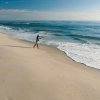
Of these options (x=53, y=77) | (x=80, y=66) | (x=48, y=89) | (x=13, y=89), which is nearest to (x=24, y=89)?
(x=13, y=89)

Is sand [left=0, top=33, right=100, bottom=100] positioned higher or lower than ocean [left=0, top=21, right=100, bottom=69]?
higher

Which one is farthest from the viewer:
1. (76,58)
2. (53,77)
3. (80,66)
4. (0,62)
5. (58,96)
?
(76,58)

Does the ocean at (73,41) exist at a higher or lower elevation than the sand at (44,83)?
lower

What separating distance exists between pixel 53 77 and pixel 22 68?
1.74 meters

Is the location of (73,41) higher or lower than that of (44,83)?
lower

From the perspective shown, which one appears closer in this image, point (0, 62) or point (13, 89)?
point (13, 89)

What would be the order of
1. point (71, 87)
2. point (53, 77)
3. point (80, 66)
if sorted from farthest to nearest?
point (80, 66) → point (53, 77) → point (71, 87)

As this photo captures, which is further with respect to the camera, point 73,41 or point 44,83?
point 73,41

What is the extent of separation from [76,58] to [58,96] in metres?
8.15

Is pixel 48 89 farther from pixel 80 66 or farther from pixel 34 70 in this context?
pixel 80 66

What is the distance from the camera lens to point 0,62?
11.0 m

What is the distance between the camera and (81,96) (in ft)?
26.6

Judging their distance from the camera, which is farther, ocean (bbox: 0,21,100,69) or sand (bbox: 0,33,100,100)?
ocean (bbox: 0,21,100,69)

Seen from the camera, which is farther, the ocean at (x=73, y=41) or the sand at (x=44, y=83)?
the ocean at (x=73, y=41)
